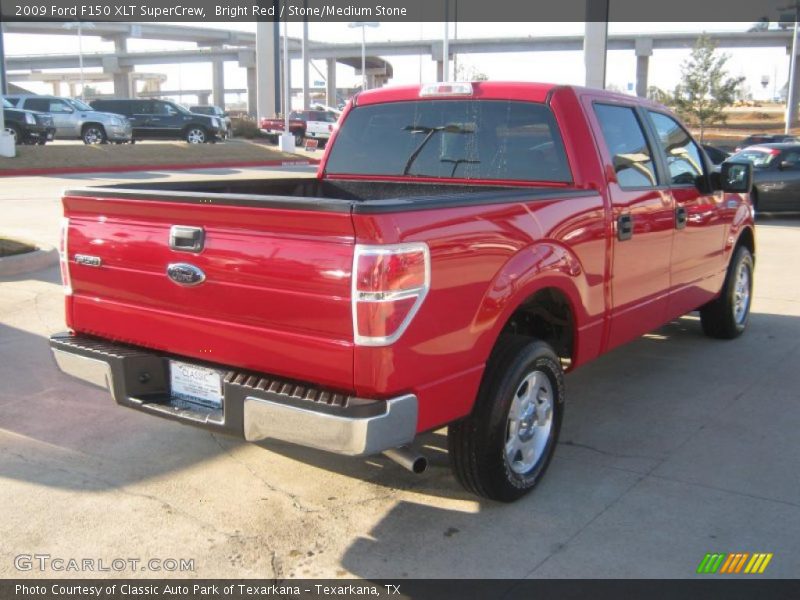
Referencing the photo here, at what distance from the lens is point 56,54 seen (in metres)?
110

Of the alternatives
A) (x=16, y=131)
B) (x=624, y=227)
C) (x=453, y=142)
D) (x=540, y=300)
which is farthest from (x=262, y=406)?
(x=16, y=131)

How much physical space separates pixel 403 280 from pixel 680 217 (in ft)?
9.94

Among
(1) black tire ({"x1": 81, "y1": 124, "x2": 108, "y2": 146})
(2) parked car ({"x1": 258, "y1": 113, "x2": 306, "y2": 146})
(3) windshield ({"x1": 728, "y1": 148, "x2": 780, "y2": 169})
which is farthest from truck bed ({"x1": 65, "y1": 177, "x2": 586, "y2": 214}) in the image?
(2) parked car ({"x1": 258, "y1": 113, "x2": 306, "y2": 146})

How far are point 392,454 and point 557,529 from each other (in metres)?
0.87

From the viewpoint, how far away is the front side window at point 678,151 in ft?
18.2

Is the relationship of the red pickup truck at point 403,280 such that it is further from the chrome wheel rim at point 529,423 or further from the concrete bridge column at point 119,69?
the concrete bridge column at point 119,69

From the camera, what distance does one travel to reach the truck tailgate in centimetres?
311

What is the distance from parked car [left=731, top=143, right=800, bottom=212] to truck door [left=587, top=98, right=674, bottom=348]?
11.8m

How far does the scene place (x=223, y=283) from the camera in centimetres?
338

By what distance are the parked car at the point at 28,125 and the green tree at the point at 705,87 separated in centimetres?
3371

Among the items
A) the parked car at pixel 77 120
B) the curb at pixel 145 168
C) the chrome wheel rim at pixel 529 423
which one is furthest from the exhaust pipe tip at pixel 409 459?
the parked car at pixel 77 120

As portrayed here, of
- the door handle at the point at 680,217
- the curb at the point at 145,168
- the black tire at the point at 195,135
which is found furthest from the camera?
the black tire at the point at 195,135

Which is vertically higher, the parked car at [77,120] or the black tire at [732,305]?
the parked car at [77,120]

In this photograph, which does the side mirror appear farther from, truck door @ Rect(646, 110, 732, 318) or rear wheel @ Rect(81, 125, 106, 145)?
rear wheel @ Rect(81, 125, 106, 145)
